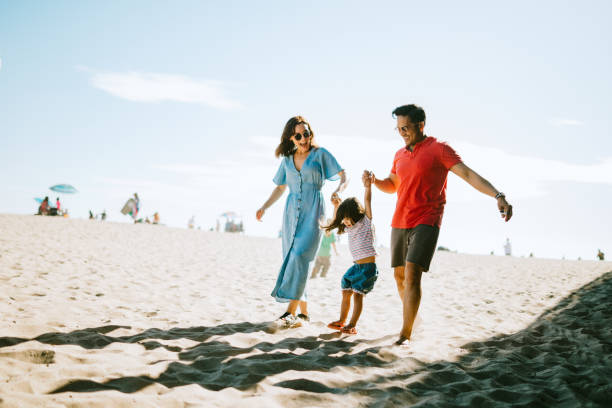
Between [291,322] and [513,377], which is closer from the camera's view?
[513,377]

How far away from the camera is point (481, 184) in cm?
327

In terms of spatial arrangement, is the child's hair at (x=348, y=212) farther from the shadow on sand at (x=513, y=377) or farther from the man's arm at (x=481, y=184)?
the shadow on sand at (x=513, y=377)

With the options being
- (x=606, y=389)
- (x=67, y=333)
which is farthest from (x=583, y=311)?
(x=67, y=333)

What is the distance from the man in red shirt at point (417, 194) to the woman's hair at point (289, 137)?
1.08 m

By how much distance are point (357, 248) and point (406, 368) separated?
142 cm

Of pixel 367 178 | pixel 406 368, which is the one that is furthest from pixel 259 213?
pixel 406 368

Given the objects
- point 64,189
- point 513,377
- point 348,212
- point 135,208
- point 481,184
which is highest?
point 64,189

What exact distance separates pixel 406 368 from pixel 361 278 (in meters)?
1.15

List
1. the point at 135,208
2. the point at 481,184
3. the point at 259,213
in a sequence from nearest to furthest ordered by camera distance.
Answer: the point at 481,184 < the point at 259,213 < the point at 135,208

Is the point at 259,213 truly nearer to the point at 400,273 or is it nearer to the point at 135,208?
the point at 400,273

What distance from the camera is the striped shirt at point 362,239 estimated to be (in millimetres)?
4098

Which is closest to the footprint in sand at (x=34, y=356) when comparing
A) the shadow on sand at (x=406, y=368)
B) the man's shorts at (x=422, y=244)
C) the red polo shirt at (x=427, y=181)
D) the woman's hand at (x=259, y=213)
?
the shadow on sand at (x=406, y=368)

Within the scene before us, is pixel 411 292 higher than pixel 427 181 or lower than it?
lower

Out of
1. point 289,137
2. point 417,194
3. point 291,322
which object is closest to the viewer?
point 417,194
